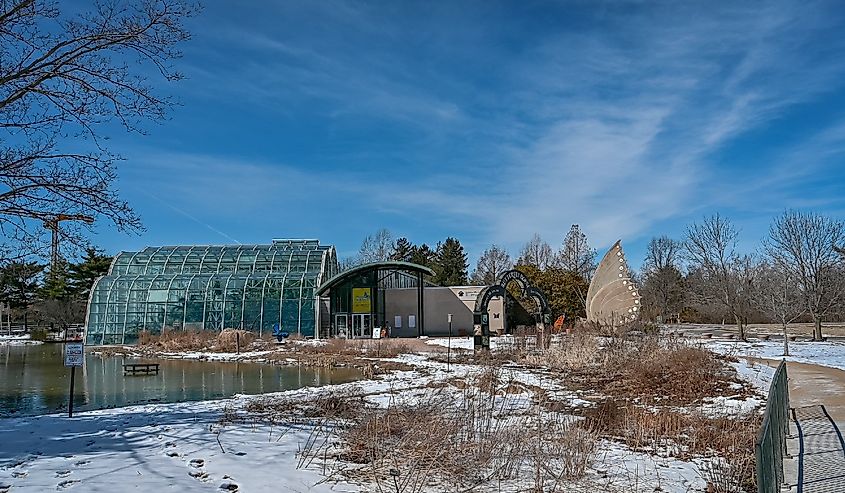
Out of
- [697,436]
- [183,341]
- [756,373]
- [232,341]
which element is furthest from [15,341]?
[697,436]

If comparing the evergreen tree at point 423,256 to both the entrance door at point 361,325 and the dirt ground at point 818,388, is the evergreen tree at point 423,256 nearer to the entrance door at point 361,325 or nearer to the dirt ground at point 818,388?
the entrance door at point 361,325

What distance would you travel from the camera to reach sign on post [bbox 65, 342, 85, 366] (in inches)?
458

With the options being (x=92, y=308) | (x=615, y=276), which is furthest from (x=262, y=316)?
(x=615, y=276)

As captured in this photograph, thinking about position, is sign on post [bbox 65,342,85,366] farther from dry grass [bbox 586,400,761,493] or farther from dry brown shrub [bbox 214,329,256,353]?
dry brown shrub [bbox 214,329,256,353]

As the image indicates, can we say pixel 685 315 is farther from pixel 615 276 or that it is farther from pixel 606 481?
pixel 606 481

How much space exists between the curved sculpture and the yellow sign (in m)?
16.2

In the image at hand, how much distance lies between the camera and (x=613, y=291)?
3191 cm

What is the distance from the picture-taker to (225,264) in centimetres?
5050

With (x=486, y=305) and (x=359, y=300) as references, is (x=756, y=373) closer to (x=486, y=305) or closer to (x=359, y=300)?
(x=486, y=305)

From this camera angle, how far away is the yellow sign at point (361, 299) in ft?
151

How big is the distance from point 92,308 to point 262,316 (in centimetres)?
1202

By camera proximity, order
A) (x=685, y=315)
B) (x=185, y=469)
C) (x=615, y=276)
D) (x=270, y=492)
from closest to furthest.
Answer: (x=270, y=492) < (x=185, y=469) < (x=615, y=276) < (x=685, y=315)

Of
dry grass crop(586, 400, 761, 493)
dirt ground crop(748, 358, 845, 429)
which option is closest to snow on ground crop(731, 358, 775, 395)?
dirt ground crop(748, 358, 845, 429)

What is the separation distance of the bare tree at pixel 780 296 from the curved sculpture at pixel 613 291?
228 inches
